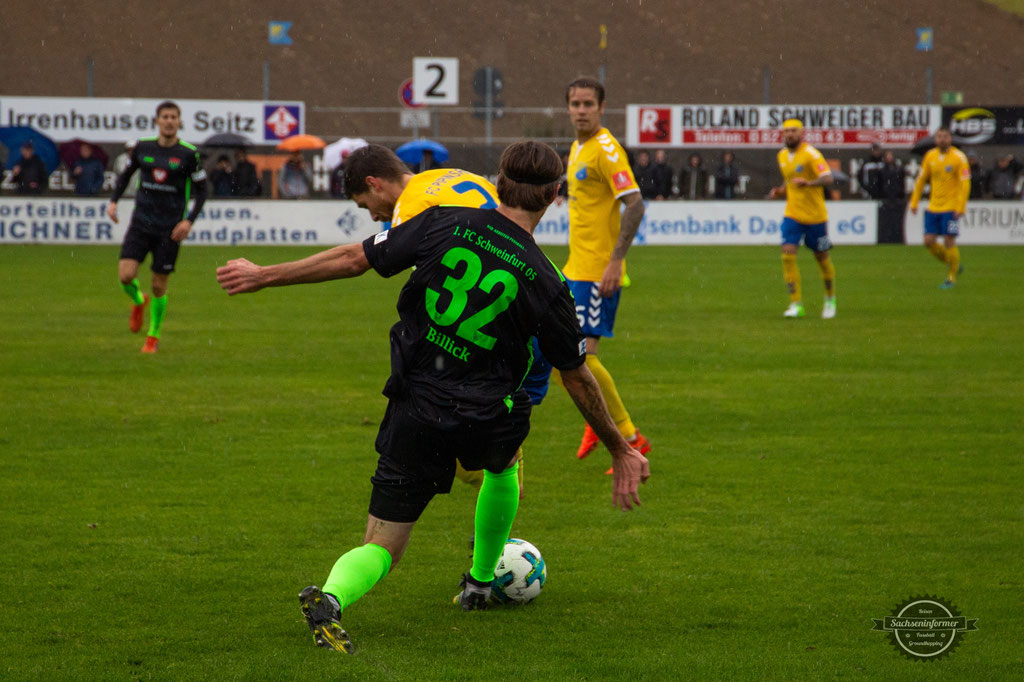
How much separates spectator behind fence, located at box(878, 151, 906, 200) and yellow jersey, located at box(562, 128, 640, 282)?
22949 millimetres

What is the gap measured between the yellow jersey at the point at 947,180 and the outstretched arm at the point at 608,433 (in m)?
16.4

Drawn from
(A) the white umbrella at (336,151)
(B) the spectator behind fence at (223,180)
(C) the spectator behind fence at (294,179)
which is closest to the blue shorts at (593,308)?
(B) the spectator behind fence at (223,180)

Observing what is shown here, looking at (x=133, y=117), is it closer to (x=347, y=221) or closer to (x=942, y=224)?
(x=347, y=221)

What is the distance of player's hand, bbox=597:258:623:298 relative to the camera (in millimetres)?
7449

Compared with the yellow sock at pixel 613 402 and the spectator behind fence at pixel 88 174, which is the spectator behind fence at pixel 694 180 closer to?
the spectator behind fence at pixel 88 174

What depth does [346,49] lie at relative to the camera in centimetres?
8994

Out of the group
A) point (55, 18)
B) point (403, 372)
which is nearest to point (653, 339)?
point (403, 372)

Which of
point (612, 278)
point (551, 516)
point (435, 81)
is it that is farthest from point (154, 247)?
point (435, 81)

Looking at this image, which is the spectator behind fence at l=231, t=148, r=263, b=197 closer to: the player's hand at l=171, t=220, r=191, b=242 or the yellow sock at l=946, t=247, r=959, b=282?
the yellow sock at l=946, t=247, r=959, b=282

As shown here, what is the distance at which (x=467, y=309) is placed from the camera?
4172 mm

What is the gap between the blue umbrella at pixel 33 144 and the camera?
30234 mm

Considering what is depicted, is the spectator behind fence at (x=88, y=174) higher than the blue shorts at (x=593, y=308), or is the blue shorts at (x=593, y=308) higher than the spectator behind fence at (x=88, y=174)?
the spectator behind fence at (x=88, y=174)

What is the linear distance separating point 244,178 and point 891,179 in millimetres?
15062

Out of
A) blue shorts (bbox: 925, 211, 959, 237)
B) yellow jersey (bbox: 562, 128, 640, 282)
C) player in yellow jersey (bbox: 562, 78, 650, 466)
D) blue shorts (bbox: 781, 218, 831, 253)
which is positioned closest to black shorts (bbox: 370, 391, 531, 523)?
player in yellow jersey (bbox: 562, 78, 650, 466)
